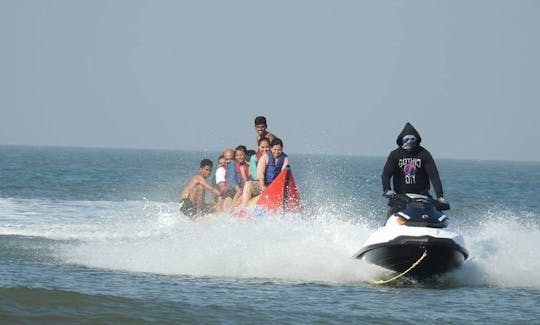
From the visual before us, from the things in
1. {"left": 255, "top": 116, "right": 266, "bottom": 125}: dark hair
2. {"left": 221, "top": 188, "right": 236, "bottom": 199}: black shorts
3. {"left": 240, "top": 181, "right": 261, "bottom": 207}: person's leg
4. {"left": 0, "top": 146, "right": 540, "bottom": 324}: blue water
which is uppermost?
{"left": 255, "top": 116, "right": 266, "bottom": 125}: dark hair

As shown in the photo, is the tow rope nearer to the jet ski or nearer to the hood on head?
the jet ski

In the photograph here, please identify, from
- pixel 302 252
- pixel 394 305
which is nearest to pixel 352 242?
pixel 302 252

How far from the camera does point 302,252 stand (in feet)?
41.5

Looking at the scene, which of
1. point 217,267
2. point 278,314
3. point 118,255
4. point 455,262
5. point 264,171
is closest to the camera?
point 278,314

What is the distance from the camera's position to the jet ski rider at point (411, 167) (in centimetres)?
1162

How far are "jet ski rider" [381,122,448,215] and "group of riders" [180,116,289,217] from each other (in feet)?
11.9

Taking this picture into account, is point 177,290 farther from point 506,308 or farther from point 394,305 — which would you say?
point 506,308

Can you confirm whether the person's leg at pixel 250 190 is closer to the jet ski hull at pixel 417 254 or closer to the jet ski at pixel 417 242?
the jet ski hull at pixel 417 254

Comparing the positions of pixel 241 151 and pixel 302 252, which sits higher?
pixel 241 151

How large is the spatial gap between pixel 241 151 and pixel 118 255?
3776mm

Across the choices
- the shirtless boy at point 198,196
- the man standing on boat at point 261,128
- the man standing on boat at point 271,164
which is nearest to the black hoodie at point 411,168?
the man standing on boat at point 271,164

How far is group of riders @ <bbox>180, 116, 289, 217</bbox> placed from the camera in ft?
49.6

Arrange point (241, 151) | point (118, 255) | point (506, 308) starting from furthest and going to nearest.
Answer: point (241, 151), point (118, 255), point (506, 308)

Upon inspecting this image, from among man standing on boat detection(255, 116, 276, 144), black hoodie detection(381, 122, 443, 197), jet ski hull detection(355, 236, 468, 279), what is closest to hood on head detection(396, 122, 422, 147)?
black hoodie detection(381, 122, 443, 197)
